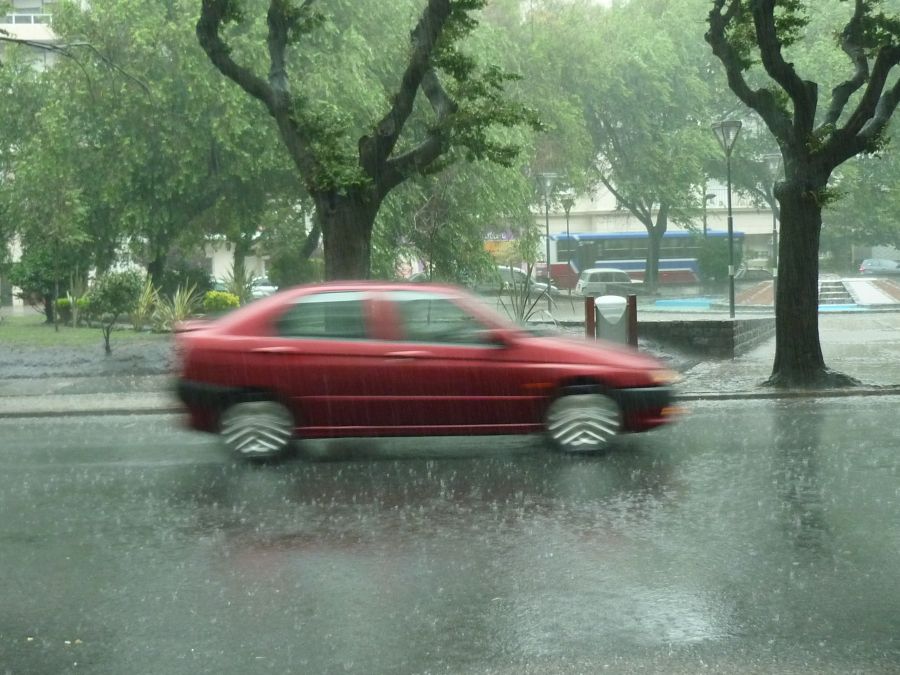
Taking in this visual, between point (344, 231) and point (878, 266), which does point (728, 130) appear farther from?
point (878, 266)

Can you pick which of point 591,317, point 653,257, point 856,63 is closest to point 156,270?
point 591,317

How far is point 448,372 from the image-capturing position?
10773 mm

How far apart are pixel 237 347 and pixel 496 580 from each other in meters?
4.74

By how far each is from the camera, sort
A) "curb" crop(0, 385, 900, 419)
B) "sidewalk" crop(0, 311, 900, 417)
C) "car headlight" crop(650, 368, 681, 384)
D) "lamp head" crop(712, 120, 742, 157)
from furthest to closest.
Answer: "lamp head" crop(712, 120, 742, 157), "sidewalk" crop(0, 311, 900, 417), "curb" crop(0, 385, 900, 419), "car headlight" crop(650, 368, 681, 384)

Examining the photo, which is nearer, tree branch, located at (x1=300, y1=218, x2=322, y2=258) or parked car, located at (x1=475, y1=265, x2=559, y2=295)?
parked car, located at (x1=475, y1=265, x2=559, y2=295)

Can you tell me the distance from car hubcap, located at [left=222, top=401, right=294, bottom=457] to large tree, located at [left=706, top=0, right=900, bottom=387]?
8.59 meters

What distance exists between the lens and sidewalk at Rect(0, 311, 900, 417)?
16438mm

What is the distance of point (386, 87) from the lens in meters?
30.0

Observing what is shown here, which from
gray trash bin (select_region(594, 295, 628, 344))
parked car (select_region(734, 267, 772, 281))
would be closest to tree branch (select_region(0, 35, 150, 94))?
gray trash bin (select_region(594, 295, 628, 344))

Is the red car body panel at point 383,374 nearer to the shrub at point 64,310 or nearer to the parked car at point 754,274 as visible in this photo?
the shrub at point 64,310

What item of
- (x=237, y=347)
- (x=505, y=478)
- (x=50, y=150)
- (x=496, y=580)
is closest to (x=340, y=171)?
(x=237, y=347)

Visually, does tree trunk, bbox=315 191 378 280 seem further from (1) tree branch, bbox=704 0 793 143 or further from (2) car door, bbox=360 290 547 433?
(2) car door, bbox=360 290 547 433

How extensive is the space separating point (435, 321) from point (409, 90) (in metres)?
7.29

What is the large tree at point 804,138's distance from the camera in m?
16.5
